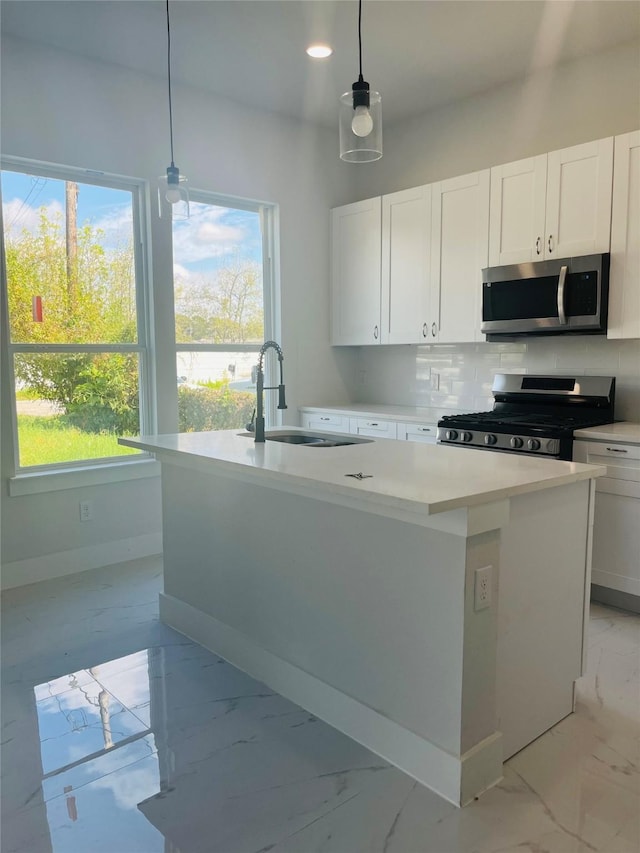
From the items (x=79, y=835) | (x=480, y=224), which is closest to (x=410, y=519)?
(x=79, y=835)

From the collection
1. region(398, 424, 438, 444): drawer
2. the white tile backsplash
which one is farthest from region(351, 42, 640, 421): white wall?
region(398, 424, 438, 444): drawer

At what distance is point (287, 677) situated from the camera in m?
2.35

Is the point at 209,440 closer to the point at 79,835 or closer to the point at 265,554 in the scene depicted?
the point at 265,554

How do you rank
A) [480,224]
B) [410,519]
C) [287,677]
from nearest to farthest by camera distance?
[410,519], [287,677], [480,224]

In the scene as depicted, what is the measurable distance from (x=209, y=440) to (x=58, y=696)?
1192 millimetres

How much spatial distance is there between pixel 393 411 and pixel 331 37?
2.33m

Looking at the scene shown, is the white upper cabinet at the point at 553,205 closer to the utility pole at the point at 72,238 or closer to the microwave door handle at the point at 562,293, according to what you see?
the microwave door handle at the point at 562,293

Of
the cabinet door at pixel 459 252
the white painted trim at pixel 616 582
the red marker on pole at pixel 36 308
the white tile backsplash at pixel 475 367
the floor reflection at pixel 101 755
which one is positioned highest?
the cabinet door at pixel 459 252

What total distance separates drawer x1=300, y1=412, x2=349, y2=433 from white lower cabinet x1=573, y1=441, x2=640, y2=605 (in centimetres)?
178

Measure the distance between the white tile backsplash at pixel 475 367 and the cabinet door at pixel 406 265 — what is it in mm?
320

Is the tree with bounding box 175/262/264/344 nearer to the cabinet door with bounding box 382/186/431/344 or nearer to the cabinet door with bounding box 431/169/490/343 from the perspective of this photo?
the cabinet door with bounding box 382/186/431/344

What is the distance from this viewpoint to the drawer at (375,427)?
14.1ft

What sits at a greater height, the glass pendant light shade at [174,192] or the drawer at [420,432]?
the glass pendant light shade at [174,192]

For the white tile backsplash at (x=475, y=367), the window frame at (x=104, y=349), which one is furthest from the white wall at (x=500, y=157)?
the window frame at (x=104, y=349)
